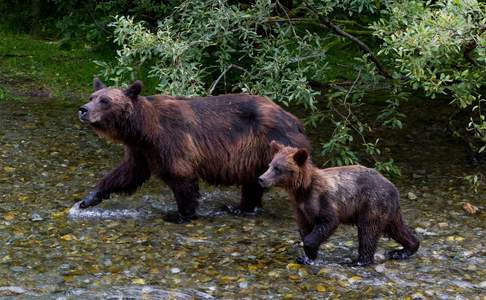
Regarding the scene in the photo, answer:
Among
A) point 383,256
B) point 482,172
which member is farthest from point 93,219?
point 482,172

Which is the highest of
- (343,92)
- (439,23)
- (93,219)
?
(439,23)

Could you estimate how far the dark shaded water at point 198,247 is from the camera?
646 cm

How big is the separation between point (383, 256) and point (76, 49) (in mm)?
11766

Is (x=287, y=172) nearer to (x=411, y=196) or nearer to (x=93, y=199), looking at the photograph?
(x=93, y=199)

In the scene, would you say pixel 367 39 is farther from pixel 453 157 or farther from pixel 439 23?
pixel 439 23

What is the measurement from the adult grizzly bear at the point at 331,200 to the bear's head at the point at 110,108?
6.30 ft

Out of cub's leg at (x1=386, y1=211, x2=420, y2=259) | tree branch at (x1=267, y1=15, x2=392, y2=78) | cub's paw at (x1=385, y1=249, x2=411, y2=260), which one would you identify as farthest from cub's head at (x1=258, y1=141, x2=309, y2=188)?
tree branch at (x1=267, y1=15, x2=392, y2=78)

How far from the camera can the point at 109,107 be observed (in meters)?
7.91

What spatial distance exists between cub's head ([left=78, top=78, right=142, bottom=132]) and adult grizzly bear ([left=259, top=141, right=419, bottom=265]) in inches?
75.9

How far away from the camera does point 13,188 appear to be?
8.97m

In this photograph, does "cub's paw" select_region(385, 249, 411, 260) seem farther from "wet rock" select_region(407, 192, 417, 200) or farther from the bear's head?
the bear's head

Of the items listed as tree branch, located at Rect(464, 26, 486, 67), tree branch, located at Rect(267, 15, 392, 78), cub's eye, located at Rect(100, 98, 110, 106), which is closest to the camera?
cub's eye, located at Rect(100, 98, 110, 106)

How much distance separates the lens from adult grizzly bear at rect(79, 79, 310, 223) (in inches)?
316

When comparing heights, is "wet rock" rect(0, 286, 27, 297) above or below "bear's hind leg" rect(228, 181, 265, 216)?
below
